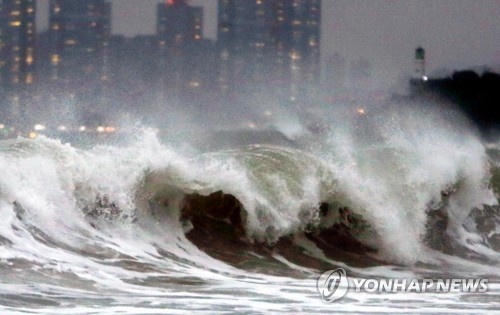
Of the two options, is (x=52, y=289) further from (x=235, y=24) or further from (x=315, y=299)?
(x=235, y=24)

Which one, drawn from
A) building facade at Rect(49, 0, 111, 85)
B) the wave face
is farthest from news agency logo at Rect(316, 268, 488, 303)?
building facade at Rect(49, 0, 111, 85)

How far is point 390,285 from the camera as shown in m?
18.5

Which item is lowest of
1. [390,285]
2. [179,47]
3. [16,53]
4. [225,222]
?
[390,285]

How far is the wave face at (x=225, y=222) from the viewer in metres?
16.7

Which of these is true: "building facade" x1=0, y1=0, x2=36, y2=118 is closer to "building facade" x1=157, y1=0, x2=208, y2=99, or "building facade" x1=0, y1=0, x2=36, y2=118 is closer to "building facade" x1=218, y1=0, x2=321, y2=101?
"building facade" x1=157, y1=0, x2=208, y2=99

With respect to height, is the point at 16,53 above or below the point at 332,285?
above

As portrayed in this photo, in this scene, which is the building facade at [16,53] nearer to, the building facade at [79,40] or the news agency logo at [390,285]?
the building facade at [79,40]

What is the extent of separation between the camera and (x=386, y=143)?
30.8 meters

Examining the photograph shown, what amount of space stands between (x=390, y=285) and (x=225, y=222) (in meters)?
4.65

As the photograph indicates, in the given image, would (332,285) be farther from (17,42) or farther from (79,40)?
(79,40)

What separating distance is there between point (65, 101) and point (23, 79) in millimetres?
9824

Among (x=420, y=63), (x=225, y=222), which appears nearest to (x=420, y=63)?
(x=420, y=63)

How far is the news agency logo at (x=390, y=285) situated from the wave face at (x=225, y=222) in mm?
315

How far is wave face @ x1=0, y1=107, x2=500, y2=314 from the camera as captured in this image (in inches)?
656
